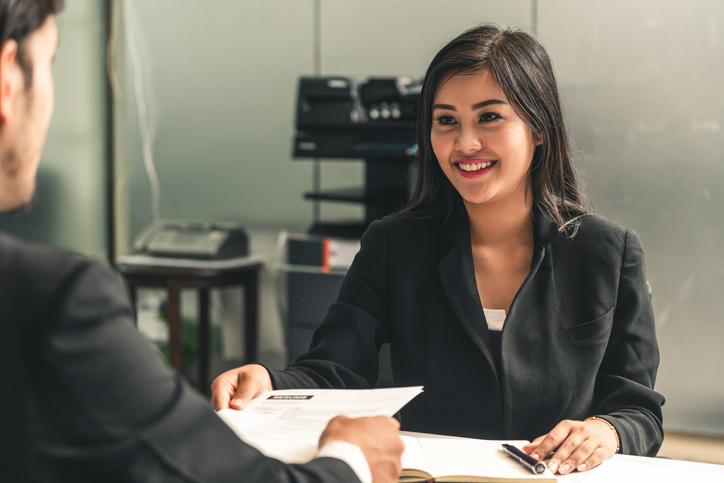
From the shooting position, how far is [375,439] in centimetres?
76

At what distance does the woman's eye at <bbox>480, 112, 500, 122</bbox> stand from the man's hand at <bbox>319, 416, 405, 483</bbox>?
72 cm

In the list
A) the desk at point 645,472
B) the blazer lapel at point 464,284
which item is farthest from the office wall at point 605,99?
the desk at point 645,472

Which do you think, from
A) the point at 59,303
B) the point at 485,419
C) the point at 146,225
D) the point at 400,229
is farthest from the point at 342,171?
the point at 59,303

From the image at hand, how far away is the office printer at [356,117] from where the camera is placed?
2.54m

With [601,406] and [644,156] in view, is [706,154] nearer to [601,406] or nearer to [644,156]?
[644,156]

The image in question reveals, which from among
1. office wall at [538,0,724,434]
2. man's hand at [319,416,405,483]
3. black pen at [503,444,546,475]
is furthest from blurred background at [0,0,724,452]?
man's hand at [319,416,405,483]

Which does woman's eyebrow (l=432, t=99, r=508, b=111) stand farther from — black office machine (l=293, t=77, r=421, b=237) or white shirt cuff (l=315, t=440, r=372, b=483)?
black office machine (l=293, t=77, r=421, b=237)

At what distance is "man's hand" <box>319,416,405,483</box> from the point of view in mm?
748

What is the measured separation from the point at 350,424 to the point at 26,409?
38 centimetres

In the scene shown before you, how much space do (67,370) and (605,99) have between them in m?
2.68

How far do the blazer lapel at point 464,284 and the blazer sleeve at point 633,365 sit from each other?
22cm

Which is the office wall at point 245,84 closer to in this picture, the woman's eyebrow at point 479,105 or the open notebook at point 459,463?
the woman's eyebrow at point 479,105

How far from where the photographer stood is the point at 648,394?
3.82ft

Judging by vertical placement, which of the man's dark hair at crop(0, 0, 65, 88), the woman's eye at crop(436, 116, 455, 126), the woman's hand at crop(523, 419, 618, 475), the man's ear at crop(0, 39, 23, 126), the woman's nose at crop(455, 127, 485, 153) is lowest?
the woman's hand at crop(523, 419, 618, 475)
